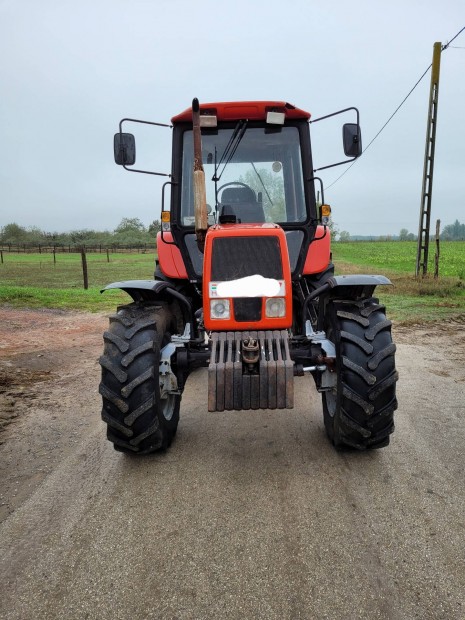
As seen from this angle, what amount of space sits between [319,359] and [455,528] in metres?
1.35

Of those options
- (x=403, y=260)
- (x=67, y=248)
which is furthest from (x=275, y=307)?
(x=67, y=248)

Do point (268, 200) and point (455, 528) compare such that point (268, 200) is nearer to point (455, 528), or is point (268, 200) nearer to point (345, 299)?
point (345, 299)

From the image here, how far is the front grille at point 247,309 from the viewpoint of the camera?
3.52m

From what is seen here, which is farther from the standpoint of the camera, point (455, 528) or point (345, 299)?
point (345, 299)

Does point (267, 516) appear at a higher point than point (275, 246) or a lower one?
lower

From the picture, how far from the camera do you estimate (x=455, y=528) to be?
2.62 metres

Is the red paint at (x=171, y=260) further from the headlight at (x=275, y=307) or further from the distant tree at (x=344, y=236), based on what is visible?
the distant tree at (x=344, y=236)

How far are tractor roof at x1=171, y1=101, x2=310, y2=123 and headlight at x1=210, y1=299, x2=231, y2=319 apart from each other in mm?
1918

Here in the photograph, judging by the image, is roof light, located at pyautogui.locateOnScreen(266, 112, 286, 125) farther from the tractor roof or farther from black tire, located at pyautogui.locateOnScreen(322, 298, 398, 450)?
black tire, located at pyautogui.locateOnScreen(322, 298, 398, 450)

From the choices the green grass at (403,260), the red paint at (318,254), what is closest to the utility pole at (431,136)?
the green grass at (403,260)

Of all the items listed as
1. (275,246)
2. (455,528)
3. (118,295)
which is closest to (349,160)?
(275,246)

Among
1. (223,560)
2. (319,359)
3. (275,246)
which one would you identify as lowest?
(223,560)

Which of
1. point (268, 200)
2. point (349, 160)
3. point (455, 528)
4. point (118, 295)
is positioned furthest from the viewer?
point (118, 295)

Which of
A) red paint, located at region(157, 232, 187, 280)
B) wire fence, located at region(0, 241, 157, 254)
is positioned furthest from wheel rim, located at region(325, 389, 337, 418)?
wire fence, located at region(0, 241, 157, 254)
